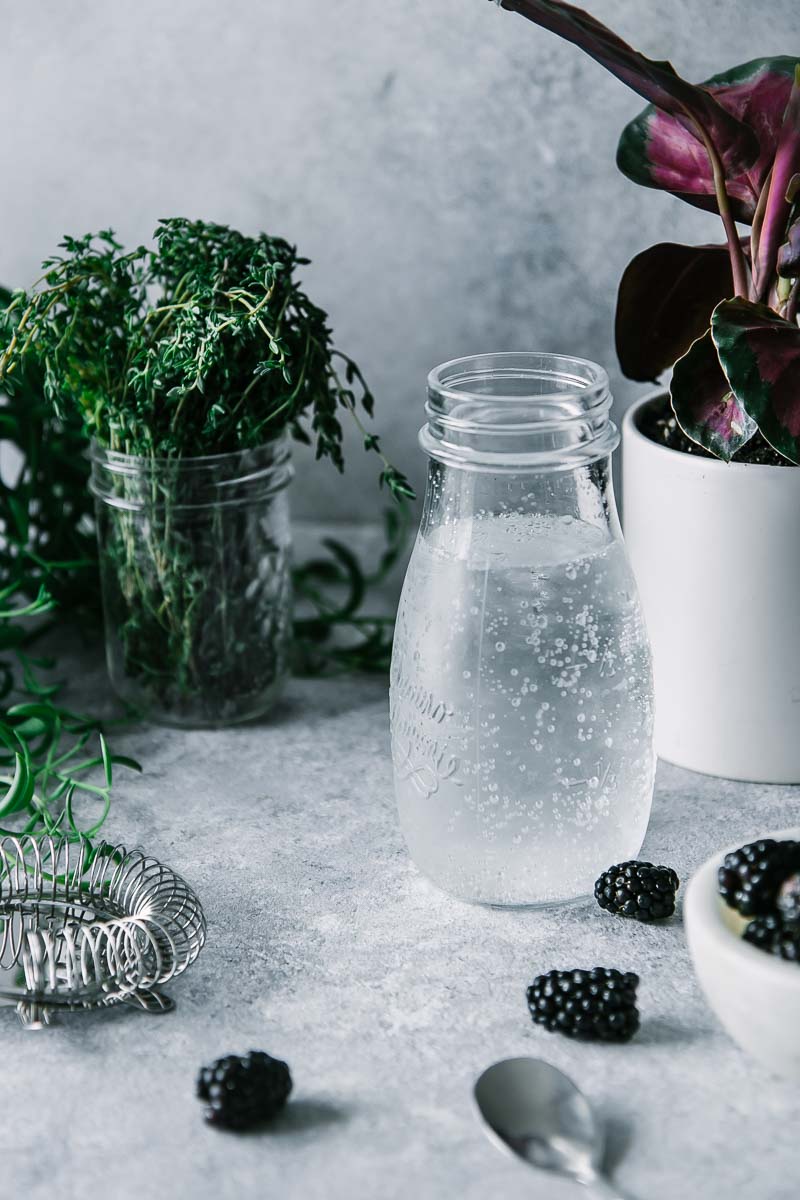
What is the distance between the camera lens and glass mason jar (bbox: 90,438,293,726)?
0.96 metres

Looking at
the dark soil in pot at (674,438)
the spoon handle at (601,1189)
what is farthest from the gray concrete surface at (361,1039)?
the dark soil in pot at (674,438)

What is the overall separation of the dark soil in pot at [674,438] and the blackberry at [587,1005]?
0.34 meters

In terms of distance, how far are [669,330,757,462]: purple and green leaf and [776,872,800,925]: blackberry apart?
292 millimetres

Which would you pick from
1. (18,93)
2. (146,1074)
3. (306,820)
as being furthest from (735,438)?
(18,93)

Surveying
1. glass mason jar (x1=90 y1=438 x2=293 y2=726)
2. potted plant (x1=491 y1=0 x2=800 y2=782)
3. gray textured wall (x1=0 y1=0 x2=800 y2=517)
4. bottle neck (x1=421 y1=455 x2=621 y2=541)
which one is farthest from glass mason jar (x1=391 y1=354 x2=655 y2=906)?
gray textured wall (x1=0 y1=0 x2=800 y2=517)

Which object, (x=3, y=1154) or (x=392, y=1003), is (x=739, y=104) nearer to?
(x=392, y=1003)

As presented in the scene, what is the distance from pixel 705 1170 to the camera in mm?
599

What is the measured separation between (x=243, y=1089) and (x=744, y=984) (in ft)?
0.75

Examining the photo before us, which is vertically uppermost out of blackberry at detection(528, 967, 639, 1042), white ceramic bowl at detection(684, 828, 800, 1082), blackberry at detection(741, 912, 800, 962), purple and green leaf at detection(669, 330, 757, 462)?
purple and green leaf at detection(669, 330, 757, 462)

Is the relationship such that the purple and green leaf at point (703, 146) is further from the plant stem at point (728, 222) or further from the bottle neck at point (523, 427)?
the bottle neck at point (523, 427)

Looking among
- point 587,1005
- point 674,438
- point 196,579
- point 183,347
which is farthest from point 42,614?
point 587,1005

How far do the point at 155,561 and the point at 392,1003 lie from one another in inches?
15.0

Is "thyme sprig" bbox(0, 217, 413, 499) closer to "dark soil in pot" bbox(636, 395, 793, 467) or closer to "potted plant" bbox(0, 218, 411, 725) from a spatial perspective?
"potted plant" bbox(0, 218, 411, 725)

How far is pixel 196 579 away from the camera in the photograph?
0.96 metres
